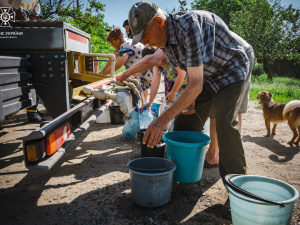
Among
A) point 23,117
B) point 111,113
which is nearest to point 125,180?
point 111,113

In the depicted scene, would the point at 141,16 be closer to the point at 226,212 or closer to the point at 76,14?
the point at 226,212

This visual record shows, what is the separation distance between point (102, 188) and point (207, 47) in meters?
1.95

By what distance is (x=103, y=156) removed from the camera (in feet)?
12.0

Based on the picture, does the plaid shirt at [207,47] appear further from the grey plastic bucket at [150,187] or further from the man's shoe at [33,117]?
the man's shoe at [33,117]

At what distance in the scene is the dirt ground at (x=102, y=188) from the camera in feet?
7.07

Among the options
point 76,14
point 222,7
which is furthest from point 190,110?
point 222,7

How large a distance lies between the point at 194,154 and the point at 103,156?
1738mm

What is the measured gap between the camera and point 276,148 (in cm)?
419

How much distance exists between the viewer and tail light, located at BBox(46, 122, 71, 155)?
1.99 meters

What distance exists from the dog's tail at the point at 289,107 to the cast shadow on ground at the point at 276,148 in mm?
569

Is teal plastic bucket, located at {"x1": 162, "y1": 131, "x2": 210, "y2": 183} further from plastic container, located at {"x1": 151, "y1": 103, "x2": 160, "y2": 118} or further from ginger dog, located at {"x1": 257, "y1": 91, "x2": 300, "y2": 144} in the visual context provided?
ginger dog, located at {"x1": 257, "y1": 91, "x2": 300, "y2": 144}

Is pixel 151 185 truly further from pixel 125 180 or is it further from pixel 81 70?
pixel 81 70

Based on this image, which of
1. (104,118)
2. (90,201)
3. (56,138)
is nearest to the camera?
(56,138)
